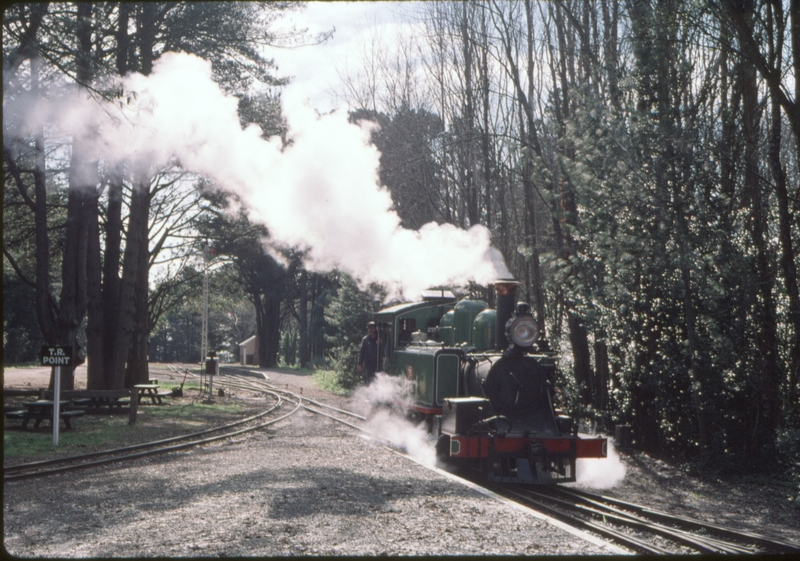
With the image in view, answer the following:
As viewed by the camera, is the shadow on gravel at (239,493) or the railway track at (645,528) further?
the shadow on gravel at (239,493)

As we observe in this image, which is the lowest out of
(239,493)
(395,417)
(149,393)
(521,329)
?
(149,393)

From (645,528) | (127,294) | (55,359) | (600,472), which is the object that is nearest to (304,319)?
(127,294)

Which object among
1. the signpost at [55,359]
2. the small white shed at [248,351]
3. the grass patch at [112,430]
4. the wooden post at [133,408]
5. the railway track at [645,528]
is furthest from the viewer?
the small white shed at [248,351]

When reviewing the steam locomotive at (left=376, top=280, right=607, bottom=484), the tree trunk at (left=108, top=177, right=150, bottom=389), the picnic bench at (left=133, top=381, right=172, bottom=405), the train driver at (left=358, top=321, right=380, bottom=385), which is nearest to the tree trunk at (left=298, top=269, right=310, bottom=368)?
the picnic bench at (left=133, top=381, right=172, bottom=405)

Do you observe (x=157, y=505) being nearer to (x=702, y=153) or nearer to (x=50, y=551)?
(x=50, y=551)

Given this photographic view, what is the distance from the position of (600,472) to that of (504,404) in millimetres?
1989

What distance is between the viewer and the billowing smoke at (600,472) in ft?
33.3

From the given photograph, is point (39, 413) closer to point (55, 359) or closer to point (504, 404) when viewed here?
point (55, 359)

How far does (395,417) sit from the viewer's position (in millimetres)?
14422

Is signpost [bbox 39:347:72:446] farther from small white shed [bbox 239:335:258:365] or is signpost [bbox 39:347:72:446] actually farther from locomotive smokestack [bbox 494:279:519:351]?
small white shed [bbox 239:335:258:365]

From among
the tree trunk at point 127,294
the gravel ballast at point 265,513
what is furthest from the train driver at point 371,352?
the tree trunk at point 127,294

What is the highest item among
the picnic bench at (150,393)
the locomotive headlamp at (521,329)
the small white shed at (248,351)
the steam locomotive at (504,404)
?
the locomotive headlamp at (521,329)

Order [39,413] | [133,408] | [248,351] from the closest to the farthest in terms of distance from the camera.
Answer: [39,413], [133,408], [248,351]

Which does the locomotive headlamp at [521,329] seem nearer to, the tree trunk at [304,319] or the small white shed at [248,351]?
the tree trunk at [304,319]
